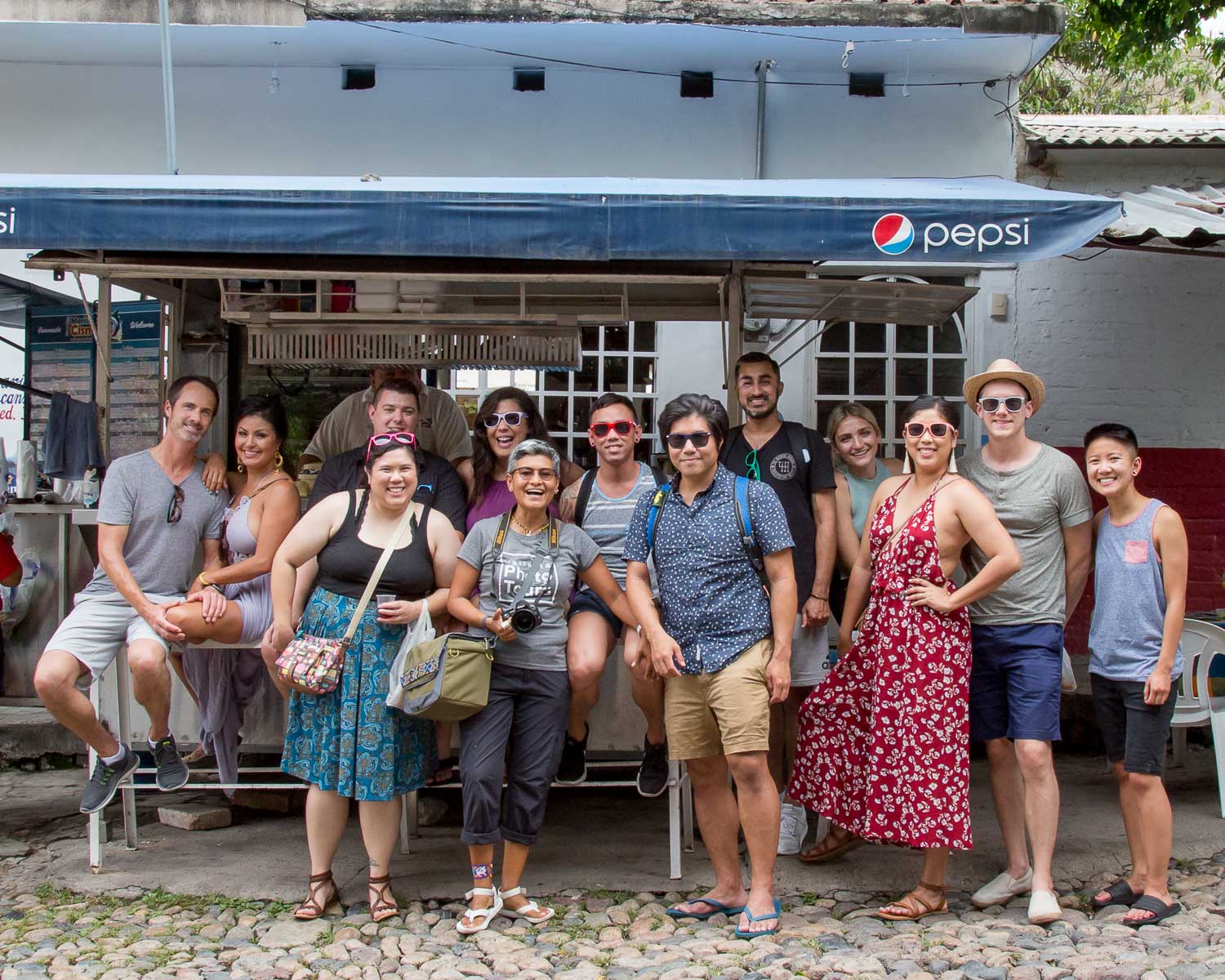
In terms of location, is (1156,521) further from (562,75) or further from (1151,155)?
(562,75)

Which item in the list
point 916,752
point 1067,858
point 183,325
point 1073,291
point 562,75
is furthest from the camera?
point 562,75

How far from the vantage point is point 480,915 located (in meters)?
4.14

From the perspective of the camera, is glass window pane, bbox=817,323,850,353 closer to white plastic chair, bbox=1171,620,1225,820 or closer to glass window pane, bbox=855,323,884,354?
glass window pane, bbox=855,323,884,354

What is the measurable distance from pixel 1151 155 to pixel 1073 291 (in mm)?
1104

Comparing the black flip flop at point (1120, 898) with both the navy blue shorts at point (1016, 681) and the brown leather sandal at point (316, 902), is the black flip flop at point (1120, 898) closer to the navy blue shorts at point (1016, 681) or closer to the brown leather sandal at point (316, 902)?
the navy blue shorts at point (1016, 681)

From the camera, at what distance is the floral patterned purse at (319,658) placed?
13.6 feet

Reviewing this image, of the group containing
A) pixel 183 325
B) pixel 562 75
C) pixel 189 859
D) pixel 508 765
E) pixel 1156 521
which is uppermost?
pixel 562 75

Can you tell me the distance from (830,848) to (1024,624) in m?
1.27

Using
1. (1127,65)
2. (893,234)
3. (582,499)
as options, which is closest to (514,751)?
(582,499)

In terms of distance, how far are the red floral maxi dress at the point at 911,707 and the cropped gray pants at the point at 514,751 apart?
1149 millimetres

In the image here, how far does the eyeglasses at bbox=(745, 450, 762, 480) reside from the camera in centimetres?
489

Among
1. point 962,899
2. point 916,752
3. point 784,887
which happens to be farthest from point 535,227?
point 962,899

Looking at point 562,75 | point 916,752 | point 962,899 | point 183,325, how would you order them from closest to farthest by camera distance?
point 916,752 → point 962,899 → point 183,325 → point 562,75

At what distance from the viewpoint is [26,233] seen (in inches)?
181
